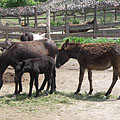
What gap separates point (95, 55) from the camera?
937 centimetres

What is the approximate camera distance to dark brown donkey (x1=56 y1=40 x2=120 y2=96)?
29.8 feet

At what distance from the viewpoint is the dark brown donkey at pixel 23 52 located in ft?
32.0

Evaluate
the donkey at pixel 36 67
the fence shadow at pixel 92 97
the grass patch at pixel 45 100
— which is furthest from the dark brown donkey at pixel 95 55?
the donkey at pixel 36 67

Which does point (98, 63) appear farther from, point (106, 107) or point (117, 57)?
point (106, 107)

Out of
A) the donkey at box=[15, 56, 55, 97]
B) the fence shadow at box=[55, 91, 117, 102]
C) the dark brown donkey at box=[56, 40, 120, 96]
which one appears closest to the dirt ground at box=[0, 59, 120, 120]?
the fence shadow at box=[55, 91, 117, 102]

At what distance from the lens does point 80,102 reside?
28.6 feet

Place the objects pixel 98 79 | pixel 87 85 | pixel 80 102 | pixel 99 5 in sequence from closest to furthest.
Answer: pixel 80 102, pixel 87 85, pixel 98 79, pixel 99 5

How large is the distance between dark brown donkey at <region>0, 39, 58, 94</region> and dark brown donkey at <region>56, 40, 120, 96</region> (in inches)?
15.7

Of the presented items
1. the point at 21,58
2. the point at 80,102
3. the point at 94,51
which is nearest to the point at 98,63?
the point at 94,51

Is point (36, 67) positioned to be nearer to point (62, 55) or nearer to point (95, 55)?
point (62, 55)

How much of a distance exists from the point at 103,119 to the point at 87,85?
3.85 metres

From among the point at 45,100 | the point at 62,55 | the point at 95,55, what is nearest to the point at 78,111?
the point at 45,100

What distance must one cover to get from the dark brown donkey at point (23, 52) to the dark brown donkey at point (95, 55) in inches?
15.7

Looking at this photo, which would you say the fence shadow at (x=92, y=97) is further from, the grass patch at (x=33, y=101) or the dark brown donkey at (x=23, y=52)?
the dark brown donkey at (x=23, y=52)
